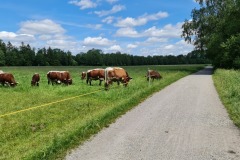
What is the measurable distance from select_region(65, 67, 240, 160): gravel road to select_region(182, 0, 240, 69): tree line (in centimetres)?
3131

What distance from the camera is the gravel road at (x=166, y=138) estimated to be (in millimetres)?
6750

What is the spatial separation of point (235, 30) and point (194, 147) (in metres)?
41.7

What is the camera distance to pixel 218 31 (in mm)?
51031

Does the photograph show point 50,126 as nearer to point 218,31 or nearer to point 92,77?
point 92,77

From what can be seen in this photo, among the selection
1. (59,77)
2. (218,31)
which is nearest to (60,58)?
(218,31)

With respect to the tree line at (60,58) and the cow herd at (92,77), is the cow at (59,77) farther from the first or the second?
the tree line at (60,58)

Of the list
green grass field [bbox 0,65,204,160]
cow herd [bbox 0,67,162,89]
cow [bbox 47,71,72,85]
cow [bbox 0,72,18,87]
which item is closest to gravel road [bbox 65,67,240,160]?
green grass field [bbox 0,65,204,160]

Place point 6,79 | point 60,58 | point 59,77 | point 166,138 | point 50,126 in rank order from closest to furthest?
point 166,138, point 50,126, point 6,79, point 59,77, point 60,58

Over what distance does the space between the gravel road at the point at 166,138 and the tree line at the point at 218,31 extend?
3131 cm

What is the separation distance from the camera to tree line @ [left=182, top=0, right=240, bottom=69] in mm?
43406

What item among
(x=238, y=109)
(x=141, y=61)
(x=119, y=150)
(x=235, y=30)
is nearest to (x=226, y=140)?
(x=119, y=150)

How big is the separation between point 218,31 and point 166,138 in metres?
46.2

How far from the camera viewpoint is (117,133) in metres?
8.75

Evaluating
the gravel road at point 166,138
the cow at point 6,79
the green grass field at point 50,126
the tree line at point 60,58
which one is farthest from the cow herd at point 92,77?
the tree line at point 60,58
